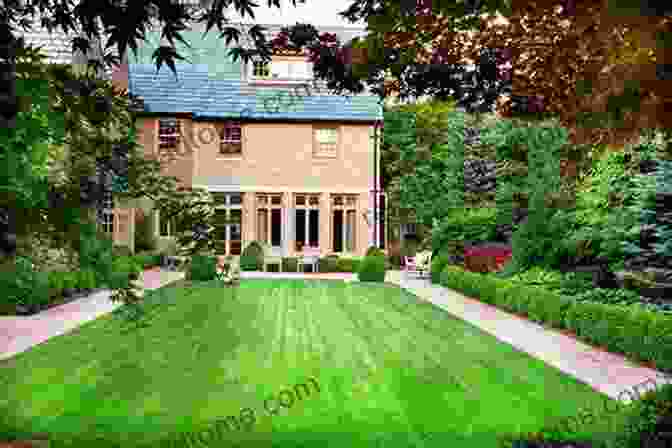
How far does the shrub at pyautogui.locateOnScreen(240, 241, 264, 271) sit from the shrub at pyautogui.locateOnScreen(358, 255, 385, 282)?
15.5 ft

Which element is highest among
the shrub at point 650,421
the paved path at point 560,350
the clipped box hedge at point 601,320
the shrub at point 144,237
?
the shrub at point 144,237

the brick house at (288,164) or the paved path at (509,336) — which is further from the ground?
the brick house at (288,164)

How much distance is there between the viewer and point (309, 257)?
23.5 meters

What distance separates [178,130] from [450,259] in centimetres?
1084

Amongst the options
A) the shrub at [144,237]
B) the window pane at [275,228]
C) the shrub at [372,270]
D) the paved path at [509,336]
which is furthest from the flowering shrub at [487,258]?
the shrub at [144,237]

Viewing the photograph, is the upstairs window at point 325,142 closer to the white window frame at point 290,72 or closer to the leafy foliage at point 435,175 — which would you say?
the white window frame at point 290,72

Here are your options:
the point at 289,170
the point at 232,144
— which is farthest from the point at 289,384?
the point at 232,144

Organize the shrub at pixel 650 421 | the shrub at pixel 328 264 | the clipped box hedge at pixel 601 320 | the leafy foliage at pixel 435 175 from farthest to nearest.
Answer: the shrub at pixel 328 264 → the leafy foliage at pixel 435 175 → the clipped box hedge at pixel 601 320 → the shrub at pixel 650 421

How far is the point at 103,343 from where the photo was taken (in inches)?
356

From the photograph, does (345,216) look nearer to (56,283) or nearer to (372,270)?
(372,270)

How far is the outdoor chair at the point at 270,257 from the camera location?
950 inches

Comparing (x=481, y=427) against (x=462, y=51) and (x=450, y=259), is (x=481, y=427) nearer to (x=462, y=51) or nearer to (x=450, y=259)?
(x=462, y=51)

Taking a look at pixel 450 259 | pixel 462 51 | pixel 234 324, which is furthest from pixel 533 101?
pixel 450 259

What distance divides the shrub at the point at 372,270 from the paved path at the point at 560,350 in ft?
16.3
